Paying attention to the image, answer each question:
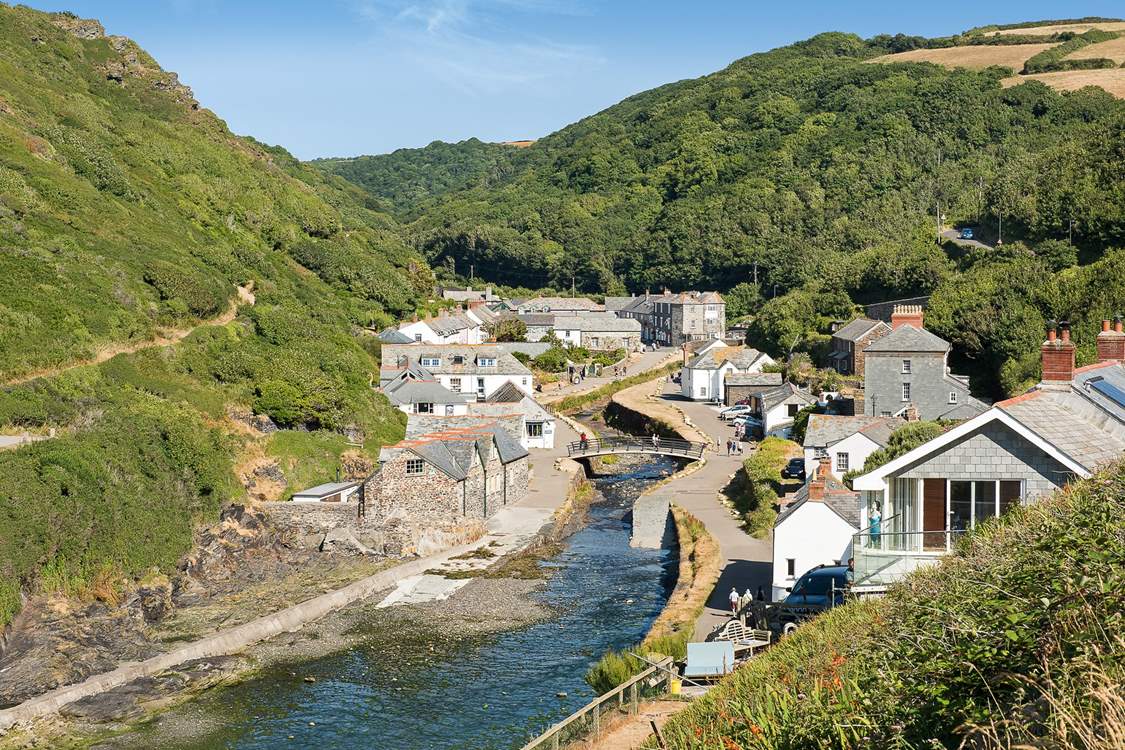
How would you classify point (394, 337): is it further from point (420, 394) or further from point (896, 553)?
point (896, 553)

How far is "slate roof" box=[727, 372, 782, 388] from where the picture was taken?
74.5m

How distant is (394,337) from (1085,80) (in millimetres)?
119250

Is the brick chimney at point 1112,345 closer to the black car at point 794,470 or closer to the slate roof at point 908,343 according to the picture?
the black car at point 794,470

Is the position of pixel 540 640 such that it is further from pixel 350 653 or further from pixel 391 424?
pixel 391 424

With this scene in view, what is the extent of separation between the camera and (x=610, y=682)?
958 inches

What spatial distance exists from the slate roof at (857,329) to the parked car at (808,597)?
142 ft

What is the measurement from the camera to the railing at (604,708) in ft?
56.4

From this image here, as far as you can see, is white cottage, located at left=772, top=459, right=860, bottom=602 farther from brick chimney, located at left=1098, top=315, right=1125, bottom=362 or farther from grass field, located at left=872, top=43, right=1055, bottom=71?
grass field, located at left=872, top=43, right=1055, bottom=71

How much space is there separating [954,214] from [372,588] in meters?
99.2

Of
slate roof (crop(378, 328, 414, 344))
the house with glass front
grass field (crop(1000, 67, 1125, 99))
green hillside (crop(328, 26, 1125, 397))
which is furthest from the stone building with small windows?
grass field (crop(1000, 67, 1125, 99))

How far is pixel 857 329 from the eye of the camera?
71.4 m

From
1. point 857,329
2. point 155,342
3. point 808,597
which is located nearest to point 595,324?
point 857,329

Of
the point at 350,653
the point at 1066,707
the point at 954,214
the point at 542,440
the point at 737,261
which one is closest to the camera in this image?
the point at 1066,707

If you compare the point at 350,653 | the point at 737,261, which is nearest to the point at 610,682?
the point at 350,653
